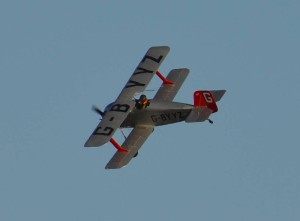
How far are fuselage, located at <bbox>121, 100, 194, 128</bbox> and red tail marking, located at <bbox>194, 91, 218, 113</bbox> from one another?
0.47 metres

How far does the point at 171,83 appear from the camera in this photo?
275ft

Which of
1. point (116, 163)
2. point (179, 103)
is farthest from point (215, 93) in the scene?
point (116, 163)

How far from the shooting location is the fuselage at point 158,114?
79938 millimetres

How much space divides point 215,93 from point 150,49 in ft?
20.7

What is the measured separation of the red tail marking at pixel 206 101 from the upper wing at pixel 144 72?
3509 mm

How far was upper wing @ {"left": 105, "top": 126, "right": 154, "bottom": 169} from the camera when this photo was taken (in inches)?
3031

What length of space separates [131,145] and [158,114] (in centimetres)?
295

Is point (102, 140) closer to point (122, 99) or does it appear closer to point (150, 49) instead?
point (122, 99)

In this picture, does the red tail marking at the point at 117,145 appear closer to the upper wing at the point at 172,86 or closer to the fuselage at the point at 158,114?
the fuselage at the point at 158,114

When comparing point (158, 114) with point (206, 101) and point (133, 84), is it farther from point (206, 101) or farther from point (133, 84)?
point (133, 84)

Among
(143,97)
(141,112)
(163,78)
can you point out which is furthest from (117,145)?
(163,78)

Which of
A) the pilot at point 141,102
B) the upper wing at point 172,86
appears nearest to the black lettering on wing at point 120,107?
the pilot at point 141,102

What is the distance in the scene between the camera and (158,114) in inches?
3159

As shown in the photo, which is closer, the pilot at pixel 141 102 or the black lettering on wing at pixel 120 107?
the black lettering on wing at pixel 120 107
